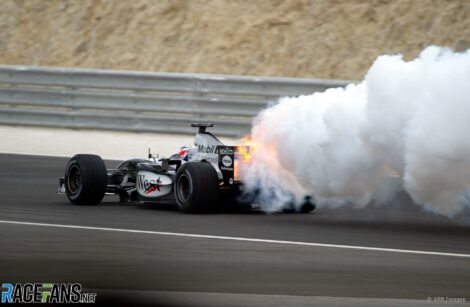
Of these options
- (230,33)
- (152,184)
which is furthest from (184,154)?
(230,33)

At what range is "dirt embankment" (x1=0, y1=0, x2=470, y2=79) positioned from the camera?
26250 millimetres

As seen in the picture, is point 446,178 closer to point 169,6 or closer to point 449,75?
point 449,75

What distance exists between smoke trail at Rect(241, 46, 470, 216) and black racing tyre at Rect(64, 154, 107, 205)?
2.11m

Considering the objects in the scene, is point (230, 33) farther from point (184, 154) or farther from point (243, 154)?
point (243, 154)

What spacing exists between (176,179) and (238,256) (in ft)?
11.9

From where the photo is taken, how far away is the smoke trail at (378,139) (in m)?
12.4

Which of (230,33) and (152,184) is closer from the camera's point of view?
(152,184)

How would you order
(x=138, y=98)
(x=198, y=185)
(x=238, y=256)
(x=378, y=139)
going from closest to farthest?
(x=238, y=256) < (x=378, y=139) < (x=198, y=185) < (x=138, y=98)

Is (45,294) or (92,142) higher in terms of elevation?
(92,142)

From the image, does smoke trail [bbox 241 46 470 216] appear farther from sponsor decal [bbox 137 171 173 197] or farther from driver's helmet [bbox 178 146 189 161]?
sponsor decal [bbox 137 171 173 197]

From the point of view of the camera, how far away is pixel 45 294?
26.2ft

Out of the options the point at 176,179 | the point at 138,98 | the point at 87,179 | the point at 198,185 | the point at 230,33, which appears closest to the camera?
the point at 198,185

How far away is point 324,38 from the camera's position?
26.6 m

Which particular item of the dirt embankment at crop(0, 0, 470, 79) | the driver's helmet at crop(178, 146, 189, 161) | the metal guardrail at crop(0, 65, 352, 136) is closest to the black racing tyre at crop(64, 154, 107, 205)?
the driver's helmet at crop(178, 146, 189, 161)
